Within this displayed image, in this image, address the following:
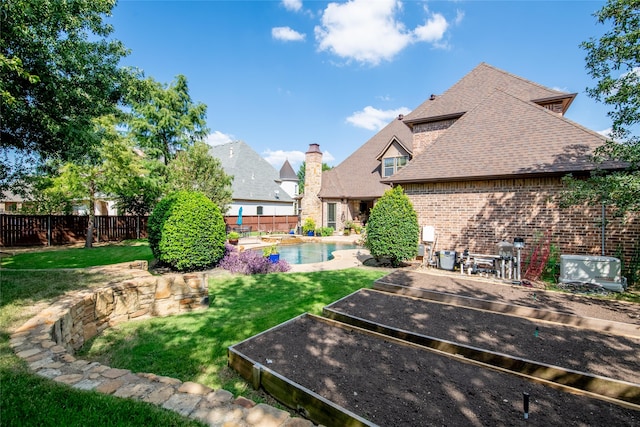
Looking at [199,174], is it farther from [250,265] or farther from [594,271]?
[594,271]

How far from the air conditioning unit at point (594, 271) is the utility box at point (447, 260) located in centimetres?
296

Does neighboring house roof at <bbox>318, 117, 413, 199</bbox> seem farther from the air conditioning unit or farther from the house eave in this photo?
the air conditioning unit

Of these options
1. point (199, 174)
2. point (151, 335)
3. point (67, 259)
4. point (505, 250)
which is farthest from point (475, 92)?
point (67, 259)

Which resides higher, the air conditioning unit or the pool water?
the air conditioning unit

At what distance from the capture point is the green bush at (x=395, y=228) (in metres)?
10.2

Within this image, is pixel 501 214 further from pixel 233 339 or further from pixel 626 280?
pixel 233 339

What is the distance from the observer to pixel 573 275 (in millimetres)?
8016

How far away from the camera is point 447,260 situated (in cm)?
1012

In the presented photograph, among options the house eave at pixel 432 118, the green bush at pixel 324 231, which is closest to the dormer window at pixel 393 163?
the house eave at pixel 432 118

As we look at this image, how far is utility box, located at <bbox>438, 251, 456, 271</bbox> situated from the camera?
33.0 ft

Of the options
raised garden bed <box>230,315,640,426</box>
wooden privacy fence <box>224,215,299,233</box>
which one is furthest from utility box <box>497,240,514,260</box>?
wooden privacy fence <box>224,215,299,233</box>

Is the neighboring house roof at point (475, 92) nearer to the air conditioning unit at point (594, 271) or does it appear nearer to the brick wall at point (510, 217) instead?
the brick wall at point (510, 217)

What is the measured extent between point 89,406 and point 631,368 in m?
6.41

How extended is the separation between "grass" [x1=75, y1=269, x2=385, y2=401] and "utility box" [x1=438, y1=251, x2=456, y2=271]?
3.44 meters
